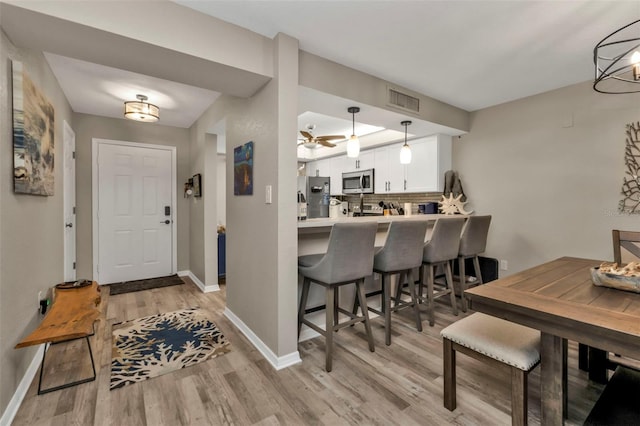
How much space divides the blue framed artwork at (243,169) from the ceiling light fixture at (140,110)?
4.72 ft

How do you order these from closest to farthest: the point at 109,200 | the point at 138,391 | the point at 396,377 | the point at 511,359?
the point at 511,359 → the point at 138,391 → the point at 396,377 → the point at 109,200

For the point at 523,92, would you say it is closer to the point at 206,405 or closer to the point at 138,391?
the point at 206,405

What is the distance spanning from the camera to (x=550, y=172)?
323cm

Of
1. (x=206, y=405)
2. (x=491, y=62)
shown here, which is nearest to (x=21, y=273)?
(x=206, y=405)

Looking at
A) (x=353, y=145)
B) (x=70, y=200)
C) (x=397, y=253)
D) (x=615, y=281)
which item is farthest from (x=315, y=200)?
(x=70, y=200)

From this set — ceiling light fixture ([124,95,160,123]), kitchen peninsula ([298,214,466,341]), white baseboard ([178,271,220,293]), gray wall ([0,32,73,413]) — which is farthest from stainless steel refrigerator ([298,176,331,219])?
gray wall ([0,32,73,413])

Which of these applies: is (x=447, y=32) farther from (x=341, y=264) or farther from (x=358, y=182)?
(x=358, y=182)

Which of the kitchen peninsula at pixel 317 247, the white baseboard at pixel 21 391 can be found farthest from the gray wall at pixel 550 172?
the white baseboard at pixel 21 391

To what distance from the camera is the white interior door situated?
330cm

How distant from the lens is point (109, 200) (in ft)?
13.6

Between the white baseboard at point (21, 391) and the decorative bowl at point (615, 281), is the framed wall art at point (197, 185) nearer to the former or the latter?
the white baseboard at point (21, 391)

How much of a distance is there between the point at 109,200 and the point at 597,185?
19.5 ft

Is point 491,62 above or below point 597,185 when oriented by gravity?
above

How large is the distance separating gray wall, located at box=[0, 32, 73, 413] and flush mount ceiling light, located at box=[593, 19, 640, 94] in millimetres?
3118
